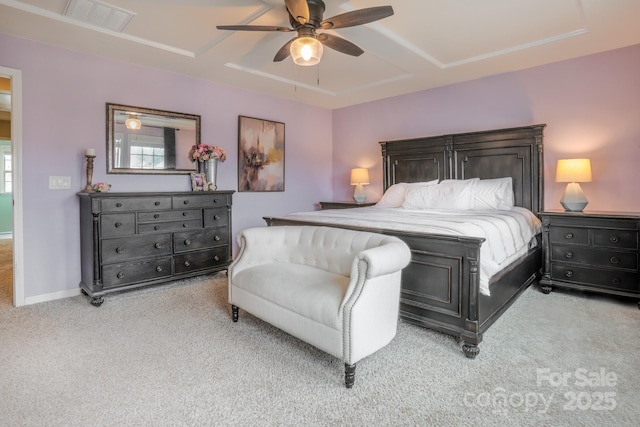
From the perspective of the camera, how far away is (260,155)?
16.2 feet

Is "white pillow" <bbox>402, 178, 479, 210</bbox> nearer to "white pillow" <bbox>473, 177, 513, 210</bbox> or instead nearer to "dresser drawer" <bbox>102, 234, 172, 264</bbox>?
"white pillow" <bbox>473, 177, 513, 210</bbox>

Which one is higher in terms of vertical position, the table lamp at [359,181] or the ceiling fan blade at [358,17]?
the ceiling fan blade at [358,17]

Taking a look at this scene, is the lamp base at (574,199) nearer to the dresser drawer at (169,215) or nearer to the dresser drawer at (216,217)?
the dresser drawer at (216,217)

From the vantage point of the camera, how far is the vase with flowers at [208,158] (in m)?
4.09

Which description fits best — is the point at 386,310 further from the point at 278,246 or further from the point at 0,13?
the point at 0,13

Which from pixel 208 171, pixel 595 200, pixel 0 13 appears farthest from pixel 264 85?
pixel 595 200

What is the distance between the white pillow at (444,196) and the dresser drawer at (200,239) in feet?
7.21

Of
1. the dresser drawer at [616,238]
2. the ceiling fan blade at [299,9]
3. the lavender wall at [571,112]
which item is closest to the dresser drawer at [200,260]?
the ceiling fan blade at [299,9]

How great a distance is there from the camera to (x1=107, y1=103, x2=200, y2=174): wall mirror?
11.8 feet

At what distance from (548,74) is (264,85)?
11.0 feet

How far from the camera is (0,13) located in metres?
2.62

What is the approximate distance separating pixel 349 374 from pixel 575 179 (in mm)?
3034

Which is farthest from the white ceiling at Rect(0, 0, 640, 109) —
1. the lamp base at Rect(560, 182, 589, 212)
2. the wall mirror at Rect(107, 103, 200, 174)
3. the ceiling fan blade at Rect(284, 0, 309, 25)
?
the lamp base at Rect(560, 182, 589, 212)

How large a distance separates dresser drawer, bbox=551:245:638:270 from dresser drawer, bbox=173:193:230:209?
3.55m
